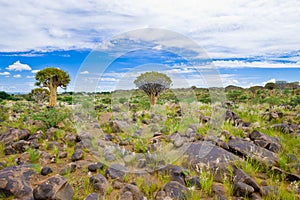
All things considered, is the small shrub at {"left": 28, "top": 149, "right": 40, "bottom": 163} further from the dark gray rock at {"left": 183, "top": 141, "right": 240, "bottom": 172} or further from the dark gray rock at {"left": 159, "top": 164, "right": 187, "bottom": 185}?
the dark gray rock at {"left": 183, "top": 141, "right": 240, "bottom": 172}

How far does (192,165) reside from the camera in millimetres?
4781

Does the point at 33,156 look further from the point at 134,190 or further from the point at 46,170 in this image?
the point at 134,190

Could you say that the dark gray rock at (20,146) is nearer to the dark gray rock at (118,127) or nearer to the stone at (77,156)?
the stone at (77,156)

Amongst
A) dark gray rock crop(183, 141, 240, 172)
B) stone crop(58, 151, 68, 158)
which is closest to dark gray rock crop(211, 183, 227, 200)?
dark gray rock crop(183, 141, 240, 172)

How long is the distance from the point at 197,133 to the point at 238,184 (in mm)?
3089

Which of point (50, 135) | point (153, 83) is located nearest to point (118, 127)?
point (50, 135)

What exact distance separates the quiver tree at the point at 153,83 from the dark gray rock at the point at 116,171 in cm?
969

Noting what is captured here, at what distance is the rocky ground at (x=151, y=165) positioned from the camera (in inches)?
151

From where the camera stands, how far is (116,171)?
15.1 feet

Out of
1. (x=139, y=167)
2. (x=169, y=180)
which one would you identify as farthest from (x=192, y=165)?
(x=139, y=167)

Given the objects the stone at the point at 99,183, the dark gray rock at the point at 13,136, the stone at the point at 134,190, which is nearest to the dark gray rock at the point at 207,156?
the stone at the point at 134,190

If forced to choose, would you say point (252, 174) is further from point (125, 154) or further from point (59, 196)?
point (59, 196)

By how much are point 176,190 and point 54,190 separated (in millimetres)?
1778

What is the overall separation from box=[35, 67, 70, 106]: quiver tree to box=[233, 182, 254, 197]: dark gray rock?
55.2 feet
